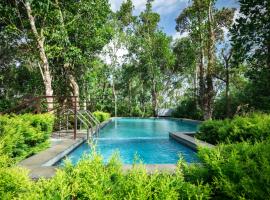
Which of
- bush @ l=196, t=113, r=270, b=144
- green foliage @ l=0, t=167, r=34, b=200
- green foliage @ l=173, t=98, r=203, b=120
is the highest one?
green foliage @ l=173, t=98, r=203, b=120

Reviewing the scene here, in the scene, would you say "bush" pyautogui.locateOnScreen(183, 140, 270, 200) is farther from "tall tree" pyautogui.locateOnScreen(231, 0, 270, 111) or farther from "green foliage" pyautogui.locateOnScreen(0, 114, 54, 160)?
"tall tree" pyautogui.locateOnScreen(231, 0, 270, 111)

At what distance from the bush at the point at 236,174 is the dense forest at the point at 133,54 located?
11475 mm

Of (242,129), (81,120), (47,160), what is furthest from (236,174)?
(81,120)

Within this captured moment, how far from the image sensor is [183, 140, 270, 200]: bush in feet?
8.82

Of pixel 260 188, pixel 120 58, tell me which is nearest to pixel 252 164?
pixel 260 188

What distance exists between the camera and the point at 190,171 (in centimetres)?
354

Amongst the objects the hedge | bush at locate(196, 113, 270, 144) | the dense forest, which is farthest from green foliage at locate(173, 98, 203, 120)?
the hedge

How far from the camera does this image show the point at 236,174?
3.09m

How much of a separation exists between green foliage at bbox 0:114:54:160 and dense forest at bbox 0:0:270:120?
6.62 m

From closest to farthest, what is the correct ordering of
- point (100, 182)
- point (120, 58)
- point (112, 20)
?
point (100, 182)
point (112, 20)
point (120, 58)

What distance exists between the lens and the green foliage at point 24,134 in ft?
22.0

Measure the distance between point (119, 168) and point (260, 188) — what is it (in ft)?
4.89

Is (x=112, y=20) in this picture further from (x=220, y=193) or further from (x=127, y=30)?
(x=220, y=193)

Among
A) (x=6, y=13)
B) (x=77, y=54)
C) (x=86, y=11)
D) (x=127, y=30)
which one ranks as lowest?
(x=77, y=54)
